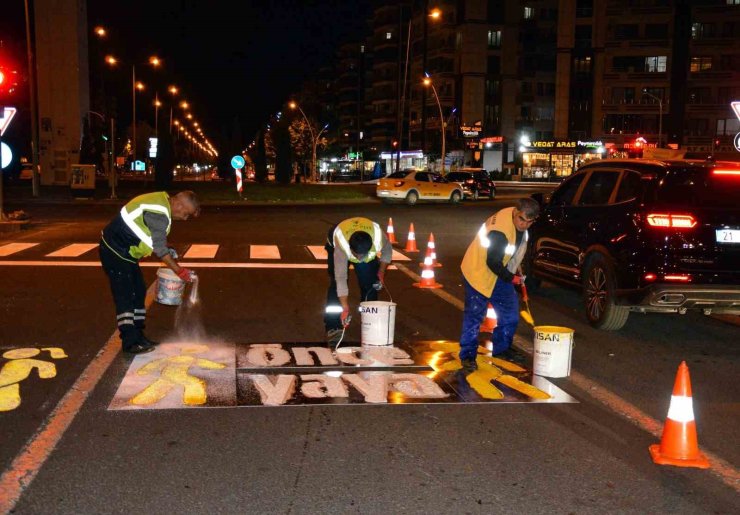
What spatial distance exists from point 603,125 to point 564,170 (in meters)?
5.79

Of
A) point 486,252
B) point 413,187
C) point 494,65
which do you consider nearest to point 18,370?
point 486,252

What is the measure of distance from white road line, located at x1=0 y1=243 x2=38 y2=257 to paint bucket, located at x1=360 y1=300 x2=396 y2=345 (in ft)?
32.4

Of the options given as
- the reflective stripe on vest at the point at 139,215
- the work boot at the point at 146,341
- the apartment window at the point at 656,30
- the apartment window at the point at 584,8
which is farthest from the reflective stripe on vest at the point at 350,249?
the apartment window at the point at 584,8

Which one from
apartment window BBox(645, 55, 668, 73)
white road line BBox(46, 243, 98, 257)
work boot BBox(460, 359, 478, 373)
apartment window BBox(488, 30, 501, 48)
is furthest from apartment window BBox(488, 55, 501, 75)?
work boot BBox(460, 359, 478, 373)

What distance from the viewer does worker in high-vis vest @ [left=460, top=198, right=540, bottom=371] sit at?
22.8ft

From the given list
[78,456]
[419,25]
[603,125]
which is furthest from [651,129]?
[78,456]

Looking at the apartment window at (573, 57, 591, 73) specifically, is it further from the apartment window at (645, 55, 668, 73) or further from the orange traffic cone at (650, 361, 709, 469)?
the orange traffic cone at (650, 361, 709, 469)

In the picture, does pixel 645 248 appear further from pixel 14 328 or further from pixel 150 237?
pixel 14 328

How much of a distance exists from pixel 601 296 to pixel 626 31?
73.6m

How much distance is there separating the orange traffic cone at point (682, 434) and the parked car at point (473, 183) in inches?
1433

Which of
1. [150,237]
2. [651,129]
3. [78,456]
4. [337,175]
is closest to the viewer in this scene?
[78,456]

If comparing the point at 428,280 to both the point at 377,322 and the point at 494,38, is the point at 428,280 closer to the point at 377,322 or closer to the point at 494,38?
the point at 377,322

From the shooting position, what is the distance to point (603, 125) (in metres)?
78.1

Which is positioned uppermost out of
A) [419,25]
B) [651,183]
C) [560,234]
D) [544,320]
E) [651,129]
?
[419,25]
